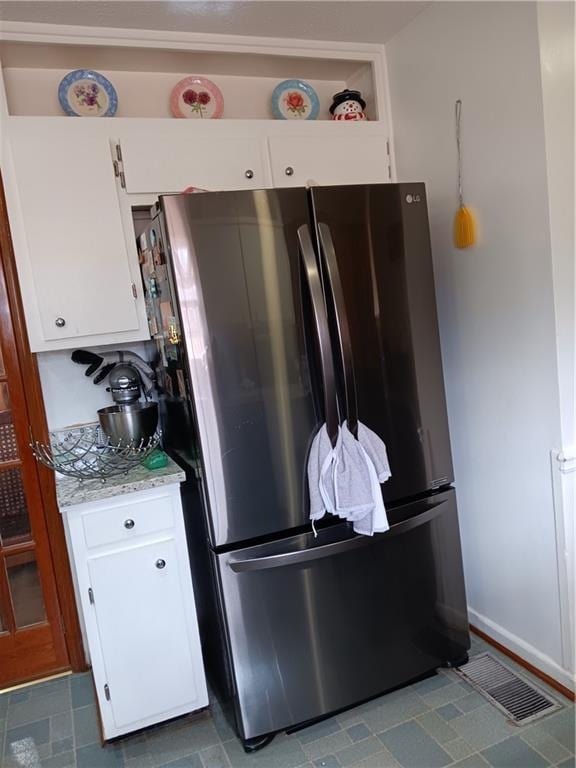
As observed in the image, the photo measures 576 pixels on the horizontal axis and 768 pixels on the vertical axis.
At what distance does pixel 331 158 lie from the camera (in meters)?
2.24

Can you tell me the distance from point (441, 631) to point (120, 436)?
4.38 ft

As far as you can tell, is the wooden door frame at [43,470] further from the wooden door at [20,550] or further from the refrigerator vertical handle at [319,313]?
the refrigerator vertical handle at [319,313]

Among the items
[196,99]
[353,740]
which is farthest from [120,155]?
[353,740]

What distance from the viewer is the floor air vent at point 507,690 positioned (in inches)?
73.0

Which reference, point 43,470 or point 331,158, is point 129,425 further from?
point 331,158

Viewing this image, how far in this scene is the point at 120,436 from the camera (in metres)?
2.00

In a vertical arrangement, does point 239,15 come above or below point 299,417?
above

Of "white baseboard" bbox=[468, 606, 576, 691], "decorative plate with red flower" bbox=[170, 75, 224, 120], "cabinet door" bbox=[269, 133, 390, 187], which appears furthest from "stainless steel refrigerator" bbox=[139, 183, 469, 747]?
"decorative plate with red flower" bbox=[170, 75, 224, 120]

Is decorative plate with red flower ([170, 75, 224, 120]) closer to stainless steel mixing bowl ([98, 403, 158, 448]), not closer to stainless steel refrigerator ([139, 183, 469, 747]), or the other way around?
stainless steel refrigerator ([139, 183, 469, 747])

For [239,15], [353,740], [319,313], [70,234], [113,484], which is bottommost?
[353,740]

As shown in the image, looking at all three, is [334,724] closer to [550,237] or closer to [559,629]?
[559,629]

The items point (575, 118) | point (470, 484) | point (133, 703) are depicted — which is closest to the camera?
point (575, 118)

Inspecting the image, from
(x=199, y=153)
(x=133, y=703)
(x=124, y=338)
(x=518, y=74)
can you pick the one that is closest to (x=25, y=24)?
(x=199, y=153)

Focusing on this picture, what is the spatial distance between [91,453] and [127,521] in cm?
50
